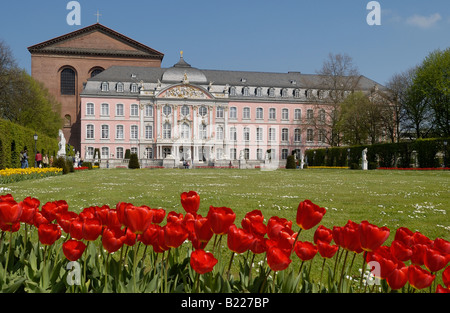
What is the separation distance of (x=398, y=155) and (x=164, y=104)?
32140mm

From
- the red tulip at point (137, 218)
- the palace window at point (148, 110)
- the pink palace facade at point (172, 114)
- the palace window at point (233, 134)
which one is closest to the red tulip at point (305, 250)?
the red tulip at point (137, 218)

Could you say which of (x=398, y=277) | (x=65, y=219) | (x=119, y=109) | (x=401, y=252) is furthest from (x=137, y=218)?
(x=119, y=109)

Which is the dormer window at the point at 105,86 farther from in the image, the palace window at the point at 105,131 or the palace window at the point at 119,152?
the palace window at the point at 119,152

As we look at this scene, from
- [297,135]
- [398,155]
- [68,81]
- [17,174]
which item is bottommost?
[17,174]

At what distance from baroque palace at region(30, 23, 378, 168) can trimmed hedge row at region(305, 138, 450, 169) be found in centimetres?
1369

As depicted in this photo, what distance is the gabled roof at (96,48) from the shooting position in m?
54.5

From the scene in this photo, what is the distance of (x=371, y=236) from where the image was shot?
1.49 metres

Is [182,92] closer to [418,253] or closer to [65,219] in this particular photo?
[65,219]

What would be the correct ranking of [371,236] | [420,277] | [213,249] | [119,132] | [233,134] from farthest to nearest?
[233,134], [119,132], [213,249], [371,236], [420,277]

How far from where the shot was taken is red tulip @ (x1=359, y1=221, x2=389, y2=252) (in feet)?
4.86

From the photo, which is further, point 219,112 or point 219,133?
point 219,112

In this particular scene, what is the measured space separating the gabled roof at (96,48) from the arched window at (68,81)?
266cm

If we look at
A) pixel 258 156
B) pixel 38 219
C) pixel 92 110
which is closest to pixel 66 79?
pixel 92 110
